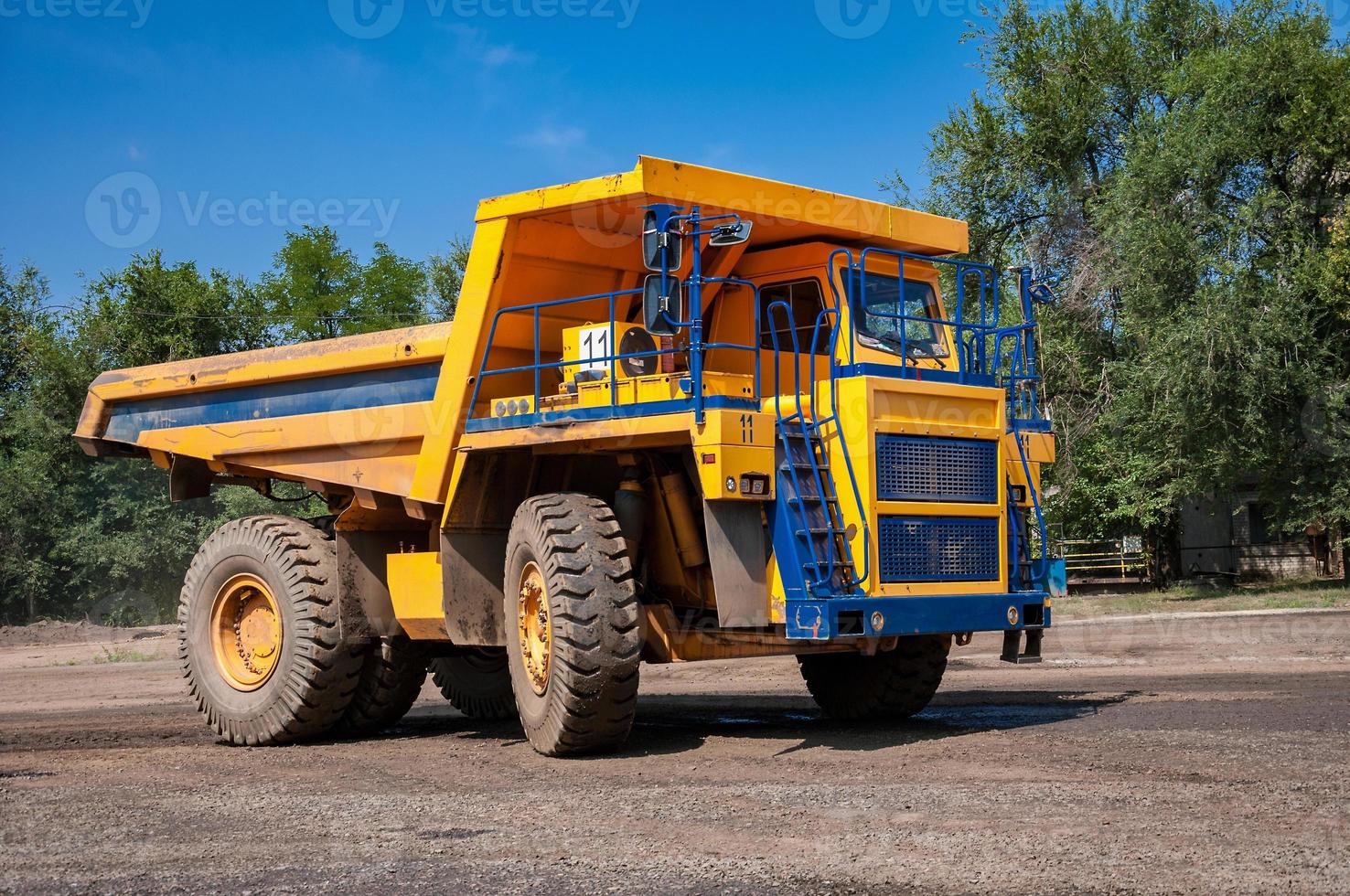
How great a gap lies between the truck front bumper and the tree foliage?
20.3m

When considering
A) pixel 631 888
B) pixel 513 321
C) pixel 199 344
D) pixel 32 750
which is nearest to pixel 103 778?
pixel 32 750

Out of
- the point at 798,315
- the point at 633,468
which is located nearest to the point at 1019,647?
the point at 798,315

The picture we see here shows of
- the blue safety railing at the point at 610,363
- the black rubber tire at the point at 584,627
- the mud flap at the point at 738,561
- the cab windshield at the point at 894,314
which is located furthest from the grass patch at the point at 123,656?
the mud flap at the point at 738,561

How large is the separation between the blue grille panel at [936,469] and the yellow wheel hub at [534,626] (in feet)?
7.73

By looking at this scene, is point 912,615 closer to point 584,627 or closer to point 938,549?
point 938,549

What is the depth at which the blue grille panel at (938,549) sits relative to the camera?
9.12 metres

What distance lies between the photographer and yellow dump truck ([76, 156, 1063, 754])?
895 cm

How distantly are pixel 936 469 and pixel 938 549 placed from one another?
0.53m

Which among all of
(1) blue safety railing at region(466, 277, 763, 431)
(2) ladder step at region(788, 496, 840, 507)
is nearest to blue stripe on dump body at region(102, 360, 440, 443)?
(1) blue safety railing at region(466, 277, 763, 431)

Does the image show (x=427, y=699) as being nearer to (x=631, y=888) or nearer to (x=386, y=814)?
(x=386, y=814)

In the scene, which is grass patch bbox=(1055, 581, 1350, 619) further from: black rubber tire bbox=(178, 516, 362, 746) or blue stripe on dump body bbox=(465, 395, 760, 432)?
blue stripe on dump body bbox=(465, 395, 760, 432)

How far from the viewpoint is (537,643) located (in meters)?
9.60

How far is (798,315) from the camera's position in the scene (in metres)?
10.6

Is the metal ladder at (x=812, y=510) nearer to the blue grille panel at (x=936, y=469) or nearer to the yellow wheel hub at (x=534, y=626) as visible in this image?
the blue grille panel at (x=936, y=469)
